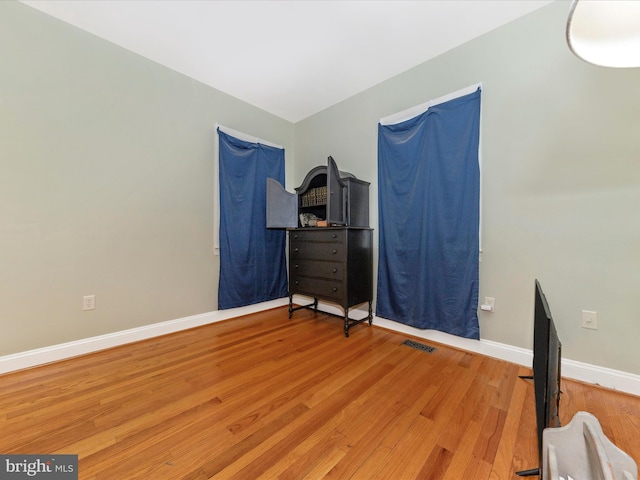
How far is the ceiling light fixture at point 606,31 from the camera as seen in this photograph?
0.66 m

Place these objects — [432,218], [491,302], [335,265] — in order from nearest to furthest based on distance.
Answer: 1. [491,302]
2. [432,218]
3. [335,265]

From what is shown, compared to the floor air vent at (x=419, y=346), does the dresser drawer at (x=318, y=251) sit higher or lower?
higher

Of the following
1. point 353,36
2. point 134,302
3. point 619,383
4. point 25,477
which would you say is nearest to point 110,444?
point 25,477

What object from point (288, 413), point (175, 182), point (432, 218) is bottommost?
point (288, 413)

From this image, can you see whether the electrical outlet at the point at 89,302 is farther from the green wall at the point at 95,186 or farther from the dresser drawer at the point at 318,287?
the dresser drawer at the point at 318,287

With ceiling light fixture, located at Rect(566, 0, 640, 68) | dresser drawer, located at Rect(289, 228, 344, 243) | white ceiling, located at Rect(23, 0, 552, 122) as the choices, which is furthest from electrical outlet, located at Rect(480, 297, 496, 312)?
white ceiling, located at Rect(23, 0, 552, 122)

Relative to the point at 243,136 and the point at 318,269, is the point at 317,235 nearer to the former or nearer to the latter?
the point at 318,269

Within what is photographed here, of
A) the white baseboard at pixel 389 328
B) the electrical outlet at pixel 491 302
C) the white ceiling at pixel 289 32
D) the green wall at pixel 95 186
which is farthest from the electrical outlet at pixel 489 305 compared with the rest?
the green wall at pixel 95 186

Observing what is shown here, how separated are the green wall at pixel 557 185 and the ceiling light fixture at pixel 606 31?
3.98 ft

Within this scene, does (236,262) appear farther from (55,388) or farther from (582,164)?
(582,164)

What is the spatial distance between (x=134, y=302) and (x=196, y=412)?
1.42 meters

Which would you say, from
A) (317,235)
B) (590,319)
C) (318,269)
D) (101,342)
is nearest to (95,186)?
(101,342)

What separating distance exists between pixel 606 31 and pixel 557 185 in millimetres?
1367

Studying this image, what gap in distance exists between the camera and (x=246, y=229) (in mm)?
3023
